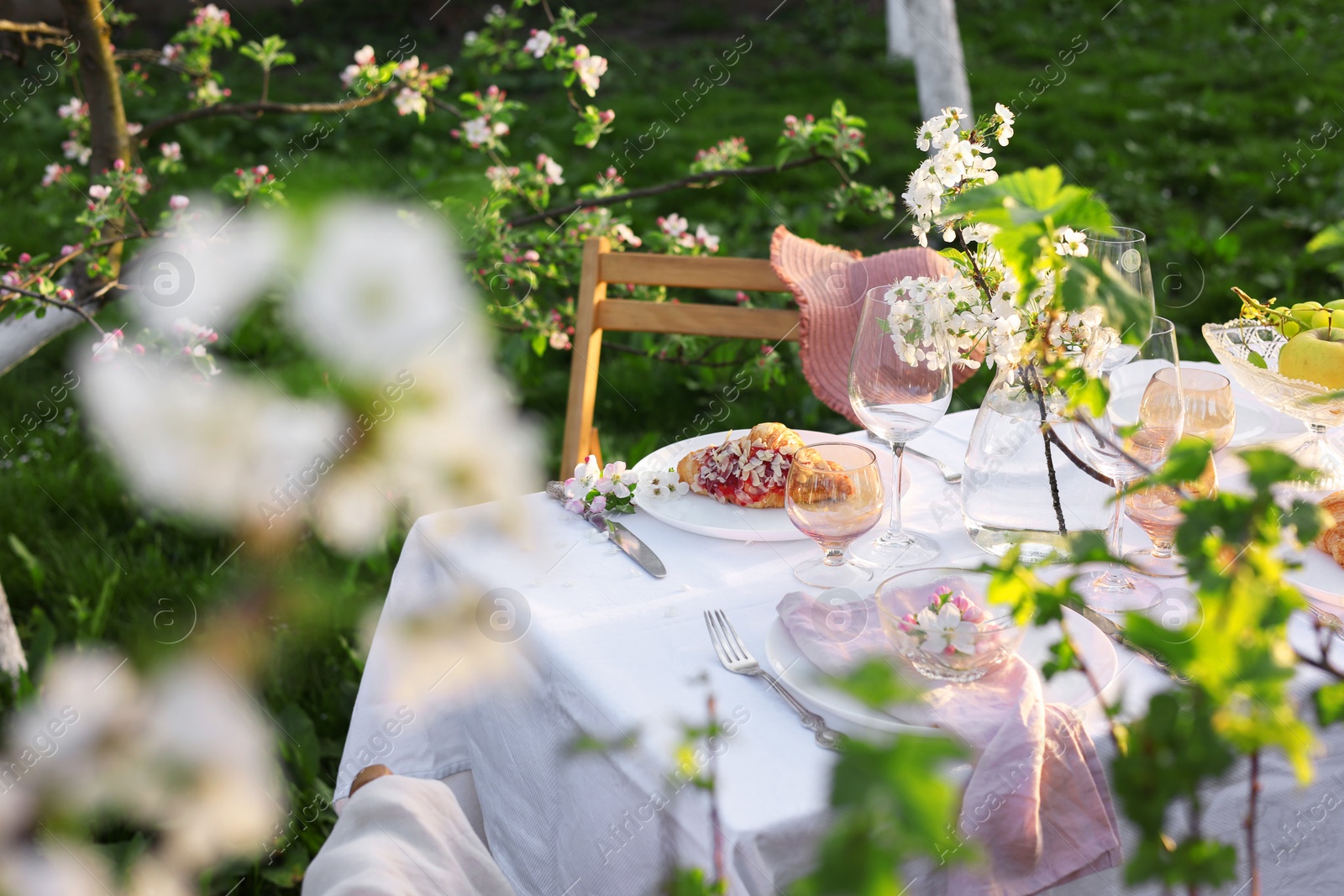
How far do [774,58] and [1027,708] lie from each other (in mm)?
7398

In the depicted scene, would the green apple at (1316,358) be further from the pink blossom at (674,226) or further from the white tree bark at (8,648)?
the white tree bark at (8,648)

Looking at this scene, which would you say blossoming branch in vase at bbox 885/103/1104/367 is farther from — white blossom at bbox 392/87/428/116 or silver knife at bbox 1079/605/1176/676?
white blossom at bbox 392/87/428/116

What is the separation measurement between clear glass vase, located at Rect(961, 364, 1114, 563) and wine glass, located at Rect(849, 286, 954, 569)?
6 centimetres

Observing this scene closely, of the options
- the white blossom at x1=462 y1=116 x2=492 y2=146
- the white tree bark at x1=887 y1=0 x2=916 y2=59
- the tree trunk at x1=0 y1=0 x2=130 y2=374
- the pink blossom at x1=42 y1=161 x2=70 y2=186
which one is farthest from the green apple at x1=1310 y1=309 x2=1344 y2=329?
the white tree bark at x1=887 y1=0 x2=916 y2=59

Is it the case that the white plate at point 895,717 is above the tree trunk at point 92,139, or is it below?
below

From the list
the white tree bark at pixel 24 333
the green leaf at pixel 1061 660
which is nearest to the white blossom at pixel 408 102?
the white tree bark at pixel 24 333

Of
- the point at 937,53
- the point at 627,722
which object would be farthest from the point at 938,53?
the point at 627,722

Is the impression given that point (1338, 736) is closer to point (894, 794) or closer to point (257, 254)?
point (894, 794)

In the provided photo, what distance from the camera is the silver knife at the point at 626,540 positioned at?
1449mm

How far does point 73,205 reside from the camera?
17.1 ft

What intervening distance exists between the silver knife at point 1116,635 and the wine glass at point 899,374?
244mm

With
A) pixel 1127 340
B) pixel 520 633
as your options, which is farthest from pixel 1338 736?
pixel 520 633

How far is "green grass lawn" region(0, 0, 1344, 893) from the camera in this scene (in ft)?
9.12

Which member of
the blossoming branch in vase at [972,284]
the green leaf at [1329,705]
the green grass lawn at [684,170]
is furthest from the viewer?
the green grass lawn at [684,170]
